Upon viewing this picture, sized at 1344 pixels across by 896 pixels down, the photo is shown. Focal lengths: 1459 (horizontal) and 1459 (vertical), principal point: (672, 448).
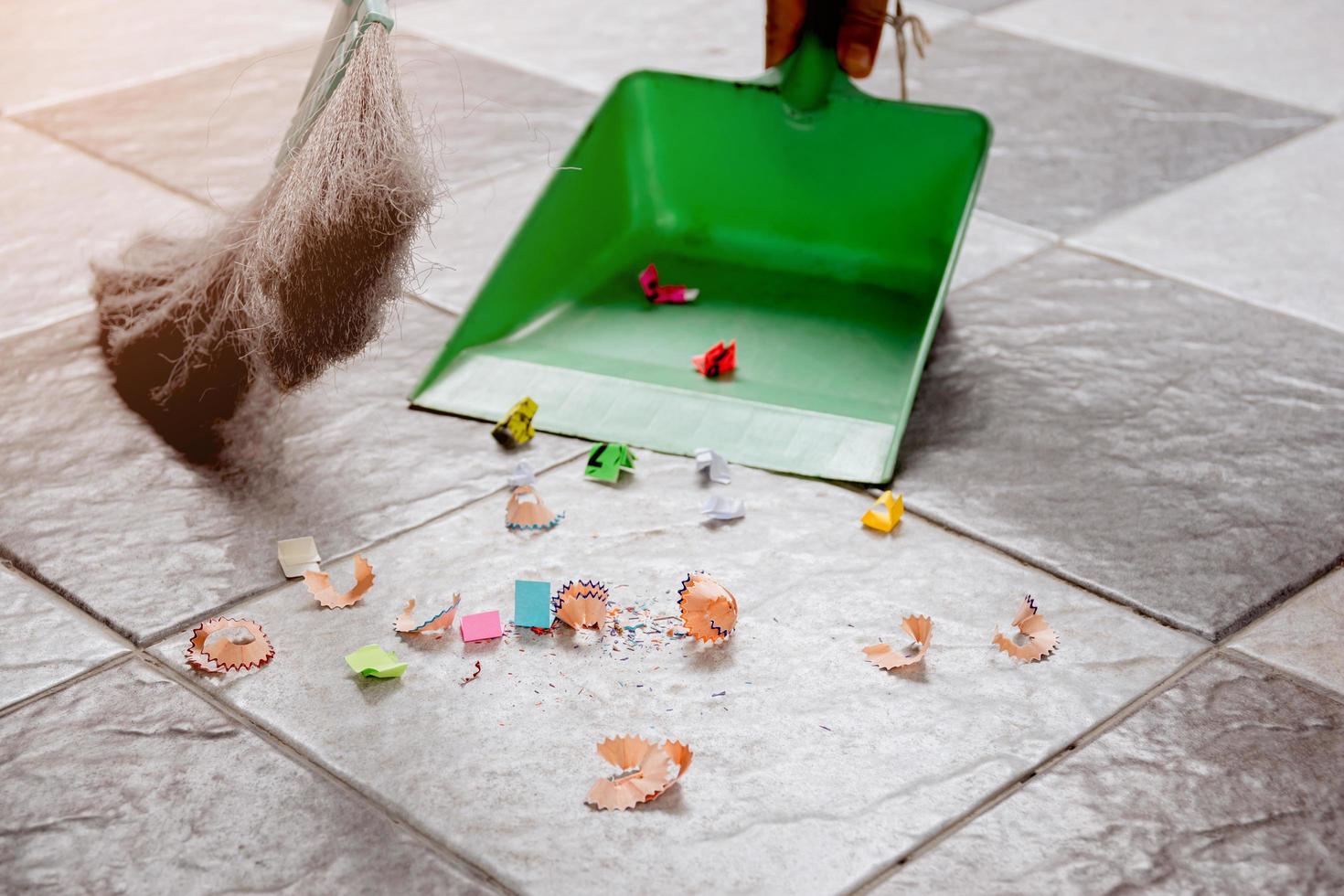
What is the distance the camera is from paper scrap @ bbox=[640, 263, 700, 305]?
6.50 ft

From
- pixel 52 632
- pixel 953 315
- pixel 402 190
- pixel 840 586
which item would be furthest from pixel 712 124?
pixel 52 632

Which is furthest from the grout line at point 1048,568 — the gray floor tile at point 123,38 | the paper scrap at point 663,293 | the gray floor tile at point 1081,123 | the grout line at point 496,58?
the gray floor tile at point 123,38

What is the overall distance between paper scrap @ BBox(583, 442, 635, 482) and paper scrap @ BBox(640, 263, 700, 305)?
1.21ft

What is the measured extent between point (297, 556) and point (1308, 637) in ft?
3.28

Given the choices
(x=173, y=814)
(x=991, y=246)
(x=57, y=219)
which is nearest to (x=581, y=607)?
(x=173, y=814)

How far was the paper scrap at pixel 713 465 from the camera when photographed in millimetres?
1617

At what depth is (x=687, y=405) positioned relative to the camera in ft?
5.71

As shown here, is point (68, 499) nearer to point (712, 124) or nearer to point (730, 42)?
point (712, 124)

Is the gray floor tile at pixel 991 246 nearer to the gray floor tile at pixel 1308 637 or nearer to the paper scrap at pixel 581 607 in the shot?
the gray floor tile at pixel 1308 637

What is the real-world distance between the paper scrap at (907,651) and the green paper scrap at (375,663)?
435 millimetres

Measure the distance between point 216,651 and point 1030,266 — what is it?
1.35 meters

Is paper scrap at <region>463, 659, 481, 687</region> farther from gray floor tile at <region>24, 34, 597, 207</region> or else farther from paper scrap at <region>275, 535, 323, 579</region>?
gray floor tile at <region>24, 34, 597, 207</region>

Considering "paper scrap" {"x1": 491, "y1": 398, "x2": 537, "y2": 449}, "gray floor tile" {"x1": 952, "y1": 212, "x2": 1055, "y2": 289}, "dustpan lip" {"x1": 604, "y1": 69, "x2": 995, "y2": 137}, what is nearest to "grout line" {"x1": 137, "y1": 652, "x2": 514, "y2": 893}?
"paper scrap" {"x1": 491, "y1": 398, "x2": 537, "y2": 449}

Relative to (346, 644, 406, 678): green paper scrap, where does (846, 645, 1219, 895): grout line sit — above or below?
below
